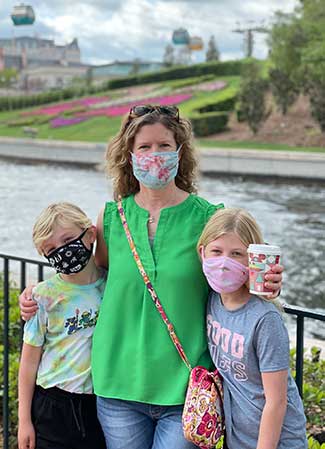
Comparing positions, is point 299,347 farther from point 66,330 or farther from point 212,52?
point 212,52

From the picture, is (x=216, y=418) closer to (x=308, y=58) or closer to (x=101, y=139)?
(x=308, y=58)

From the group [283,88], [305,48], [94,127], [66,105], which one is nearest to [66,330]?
[305,48]

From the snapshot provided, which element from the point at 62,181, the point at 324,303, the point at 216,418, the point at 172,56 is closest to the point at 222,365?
the point at 216,418

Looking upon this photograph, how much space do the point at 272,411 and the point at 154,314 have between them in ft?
1.58

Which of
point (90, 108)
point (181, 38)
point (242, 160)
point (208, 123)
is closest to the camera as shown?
point (242, 160)

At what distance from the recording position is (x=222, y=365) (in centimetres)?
212

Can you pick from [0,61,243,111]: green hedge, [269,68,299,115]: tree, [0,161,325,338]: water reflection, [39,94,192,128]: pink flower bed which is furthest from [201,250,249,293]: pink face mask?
[0,61,243,111]: green hedge

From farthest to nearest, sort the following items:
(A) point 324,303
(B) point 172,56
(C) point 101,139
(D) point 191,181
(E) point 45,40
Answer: (E) point 45,40 < (B) point 172,56 < (C) point 101,139 < (A) point 324,303 < (D) point 191,181

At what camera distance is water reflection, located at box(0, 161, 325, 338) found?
9.45 metres

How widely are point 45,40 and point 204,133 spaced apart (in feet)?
448

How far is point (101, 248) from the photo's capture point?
2473mm

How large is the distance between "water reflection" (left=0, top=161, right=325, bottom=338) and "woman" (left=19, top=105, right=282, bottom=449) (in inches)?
185

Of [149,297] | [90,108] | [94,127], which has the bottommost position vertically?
[149,297]

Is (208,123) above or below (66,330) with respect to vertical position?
above
